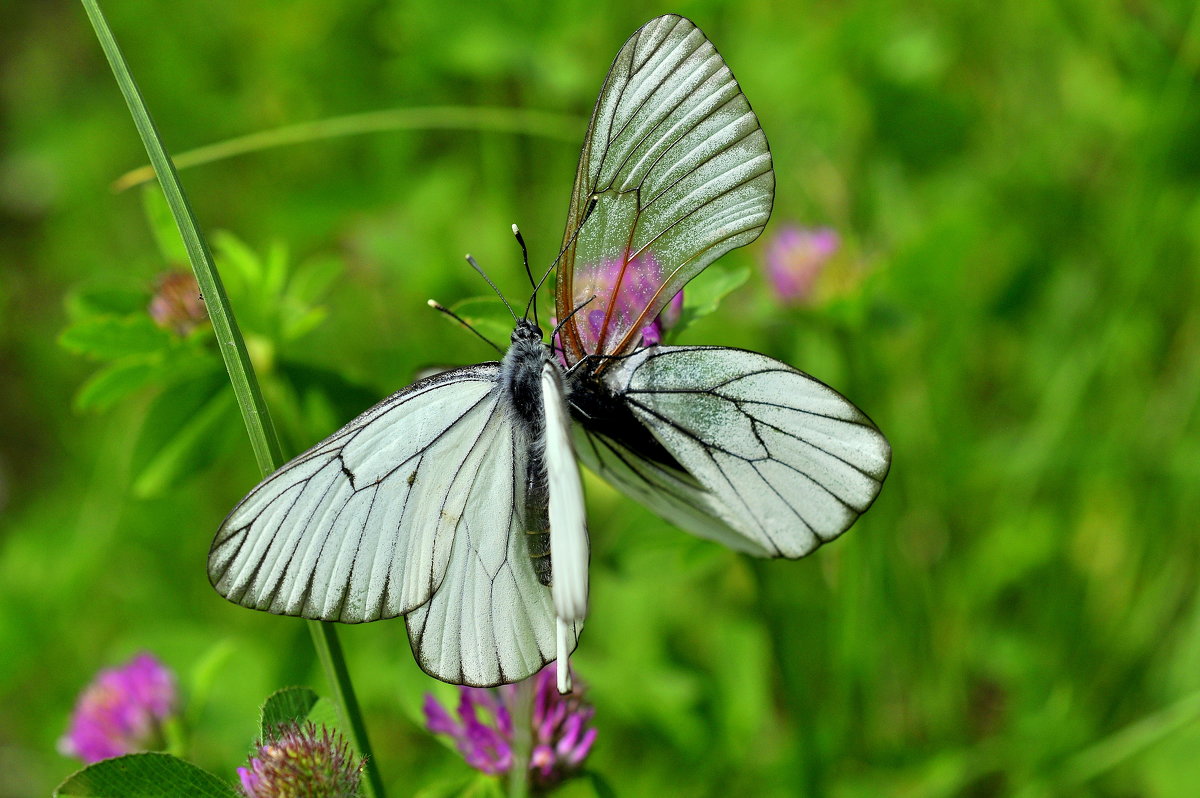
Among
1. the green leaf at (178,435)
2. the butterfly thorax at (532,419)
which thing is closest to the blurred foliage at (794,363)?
the green leaf at (178,435)

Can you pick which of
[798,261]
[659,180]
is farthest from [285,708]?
[798,261]

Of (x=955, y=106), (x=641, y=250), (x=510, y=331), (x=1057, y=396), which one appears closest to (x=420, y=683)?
(x=510, y=331)

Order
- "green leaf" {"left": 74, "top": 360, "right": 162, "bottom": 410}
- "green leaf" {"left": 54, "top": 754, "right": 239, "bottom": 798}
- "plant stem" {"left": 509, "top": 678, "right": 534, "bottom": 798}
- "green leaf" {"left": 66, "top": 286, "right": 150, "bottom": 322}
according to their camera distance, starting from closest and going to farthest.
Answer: "green leaf" {"left": 54, "top": 754, "right": 239, "bottom": 798} < "plant stem" {"left": 509, "top": 678, "right": 534, "bottom": 798} < "green leaf" {"left": 74, "top": 360, "right": 162, "bottom": 410} < "green leaf" {"left": 66, "top": 286, "right": 150, "bottom": 322}

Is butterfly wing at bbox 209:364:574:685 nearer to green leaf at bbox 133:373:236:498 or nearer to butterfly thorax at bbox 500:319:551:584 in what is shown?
butterfly thorax at bbox 500:319:551:584

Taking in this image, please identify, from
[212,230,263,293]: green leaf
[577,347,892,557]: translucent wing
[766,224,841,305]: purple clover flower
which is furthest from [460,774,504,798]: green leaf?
[766,224,841,305]: purple clover flower

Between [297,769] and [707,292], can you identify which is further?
[707,292]

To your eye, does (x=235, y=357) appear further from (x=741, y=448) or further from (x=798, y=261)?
(x=798, y=261)

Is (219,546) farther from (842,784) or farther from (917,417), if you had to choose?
(917,417)
